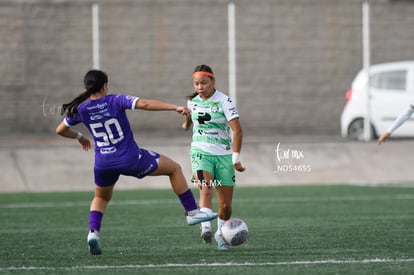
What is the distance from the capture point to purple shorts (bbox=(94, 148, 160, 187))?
390 inches

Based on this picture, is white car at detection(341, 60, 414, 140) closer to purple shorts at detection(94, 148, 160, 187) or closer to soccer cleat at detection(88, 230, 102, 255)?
purple shorts at detection(94, 148, 160, 187)

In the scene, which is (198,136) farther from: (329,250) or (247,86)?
(247,86)

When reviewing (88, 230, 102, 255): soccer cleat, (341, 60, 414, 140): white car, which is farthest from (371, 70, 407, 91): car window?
(88, 230, 102, 255): soccer cleat

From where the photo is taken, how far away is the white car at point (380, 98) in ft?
74.6

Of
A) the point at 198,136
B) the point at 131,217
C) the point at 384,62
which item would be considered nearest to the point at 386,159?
the point at 384,62

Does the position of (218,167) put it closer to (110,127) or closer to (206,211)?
(206,211)

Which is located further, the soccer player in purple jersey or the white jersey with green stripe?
the white jersey with green stripe

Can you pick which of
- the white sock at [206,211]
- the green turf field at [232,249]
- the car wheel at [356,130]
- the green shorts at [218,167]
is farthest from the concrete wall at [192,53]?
the white sock at [206,211]

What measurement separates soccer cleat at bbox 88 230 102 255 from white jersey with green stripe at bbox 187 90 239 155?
5.18 feet

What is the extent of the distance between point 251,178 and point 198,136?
9.53 metres

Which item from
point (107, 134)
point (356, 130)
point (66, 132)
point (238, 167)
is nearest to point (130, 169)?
point (107, 134)

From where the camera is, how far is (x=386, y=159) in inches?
821

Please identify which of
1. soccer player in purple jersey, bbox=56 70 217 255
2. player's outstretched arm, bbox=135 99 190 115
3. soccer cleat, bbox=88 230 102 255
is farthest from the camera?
soccer player in purple jersey, bbox=56 70 217 255

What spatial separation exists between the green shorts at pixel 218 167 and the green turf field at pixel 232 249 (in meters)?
0.65
